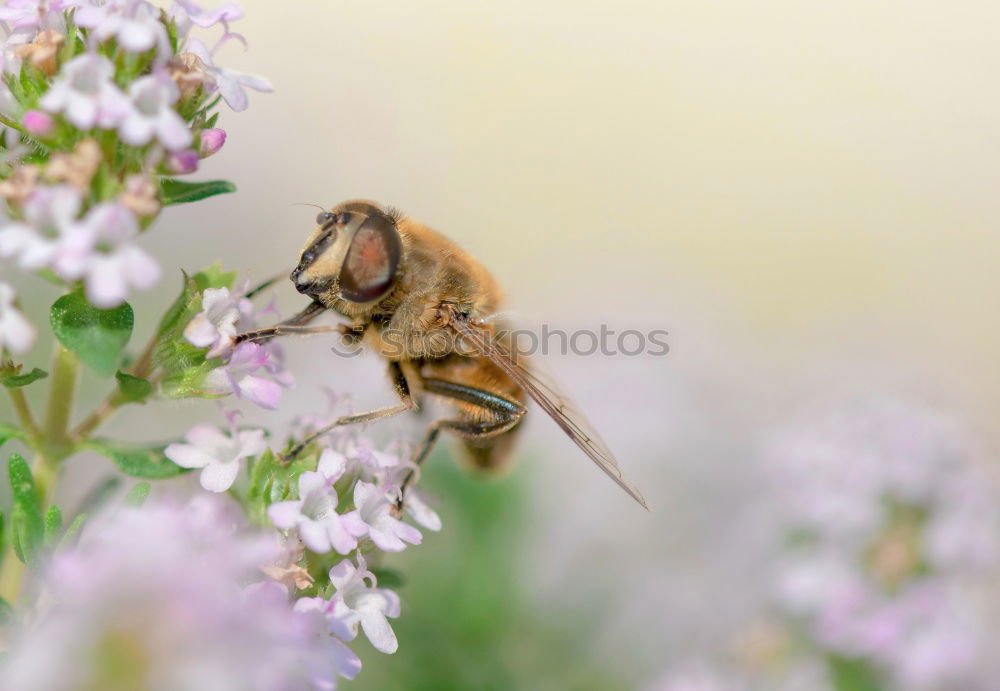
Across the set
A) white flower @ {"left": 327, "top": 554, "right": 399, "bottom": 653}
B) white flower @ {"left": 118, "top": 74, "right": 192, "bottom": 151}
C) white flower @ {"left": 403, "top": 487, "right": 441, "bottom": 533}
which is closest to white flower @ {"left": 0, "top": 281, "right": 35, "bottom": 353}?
white flower @ {"left": 118, "top": 74, "right": 192, "bottom": 151}

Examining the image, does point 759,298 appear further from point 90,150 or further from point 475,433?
point 90,150

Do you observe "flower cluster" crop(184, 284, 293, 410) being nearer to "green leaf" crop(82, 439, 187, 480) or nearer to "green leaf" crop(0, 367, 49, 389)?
"green leaf" crop(82, 439, 187, 480)

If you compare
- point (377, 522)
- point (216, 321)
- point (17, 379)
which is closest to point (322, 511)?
point (377, 522)

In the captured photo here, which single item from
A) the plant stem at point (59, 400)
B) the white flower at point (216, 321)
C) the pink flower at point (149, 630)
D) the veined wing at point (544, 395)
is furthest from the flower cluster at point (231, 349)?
the pink flower at point (149, 630)

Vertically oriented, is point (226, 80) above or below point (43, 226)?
above

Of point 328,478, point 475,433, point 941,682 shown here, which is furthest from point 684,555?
point 328,478

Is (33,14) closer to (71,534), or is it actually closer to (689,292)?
(71,534)

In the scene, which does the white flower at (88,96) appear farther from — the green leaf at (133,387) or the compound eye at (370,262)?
the compound eye at (370,262)
